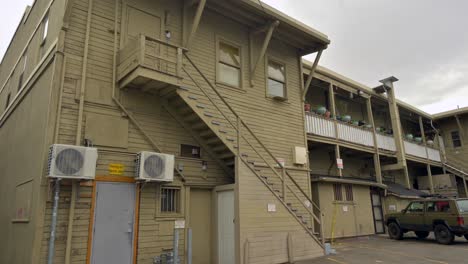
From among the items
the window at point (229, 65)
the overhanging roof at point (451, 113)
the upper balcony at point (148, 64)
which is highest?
the overhanging roof at point (451, 113)

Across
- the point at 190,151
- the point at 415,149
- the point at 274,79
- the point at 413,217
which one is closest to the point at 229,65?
the point at 274,79

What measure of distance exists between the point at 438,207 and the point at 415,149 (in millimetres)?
8809

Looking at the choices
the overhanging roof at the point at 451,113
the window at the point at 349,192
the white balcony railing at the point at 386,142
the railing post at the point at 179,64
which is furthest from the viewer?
the overhanging roof at the point at 451,113

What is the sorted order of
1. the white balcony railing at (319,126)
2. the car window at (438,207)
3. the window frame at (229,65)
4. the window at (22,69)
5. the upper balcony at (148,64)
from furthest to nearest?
the white balcony railing at (319,126) < the car window at (438,207) < the window at (22,69) < the window frame at (229,65) < the upper balcony at (148,64)

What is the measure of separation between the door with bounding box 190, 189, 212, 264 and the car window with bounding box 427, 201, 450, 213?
859 cm

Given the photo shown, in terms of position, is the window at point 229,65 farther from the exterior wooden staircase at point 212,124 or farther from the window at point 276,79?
the window at point 276,79

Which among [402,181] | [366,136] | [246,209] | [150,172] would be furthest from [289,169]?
[402,181]

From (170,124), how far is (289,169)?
4661mm

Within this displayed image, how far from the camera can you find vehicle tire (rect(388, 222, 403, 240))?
516 inches

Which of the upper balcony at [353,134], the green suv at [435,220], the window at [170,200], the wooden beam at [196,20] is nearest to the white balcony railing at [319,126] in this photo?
the upper balcony at [353,134]

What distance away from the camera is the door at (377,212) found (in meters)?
15.5

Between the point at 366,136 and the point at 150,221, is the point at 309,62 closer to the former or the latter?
the point at 366,136

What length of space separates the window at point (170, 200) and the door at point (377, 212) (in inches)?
424

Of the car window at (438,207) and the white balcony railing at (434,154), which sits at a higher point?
the white balcony railing at (434,154)
